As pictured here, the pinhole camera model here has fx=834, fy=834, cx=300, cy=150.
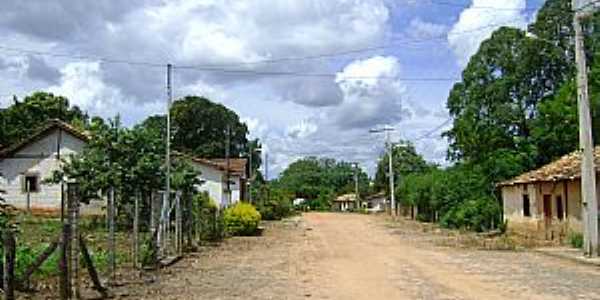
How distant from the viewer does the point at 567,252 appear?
2766cm

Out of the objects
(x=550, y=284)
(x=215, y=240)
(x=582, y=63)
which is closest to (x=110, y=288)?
(x=550, y=284)

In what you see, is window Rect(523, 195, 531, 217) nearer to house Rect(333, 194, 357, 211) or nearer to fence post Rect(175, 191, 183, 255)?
fence post Rect(175, 191, 183, 255)

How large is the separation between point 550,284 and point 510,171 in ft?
96.9

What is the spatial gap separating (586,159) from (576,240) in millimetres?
5543

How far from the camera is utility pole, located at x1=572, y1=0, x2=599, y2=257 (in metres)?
25.1

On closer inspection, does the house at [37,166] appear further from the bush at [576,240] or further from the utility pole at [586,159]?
the utility pole at [586,159]

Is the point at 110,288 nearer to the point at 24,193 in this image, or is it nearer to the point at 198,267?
the point at 198,267

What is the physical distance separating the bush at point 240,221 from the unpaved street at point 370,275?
8715 mm

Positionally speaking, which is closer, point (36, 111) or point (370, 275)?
point (370, 275)

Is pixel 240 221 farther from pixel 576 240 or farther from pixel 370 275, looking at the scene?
pixel 370 275

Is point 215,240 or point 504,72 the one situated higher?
point 504,72

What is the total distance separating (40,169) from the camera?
49.4 metres

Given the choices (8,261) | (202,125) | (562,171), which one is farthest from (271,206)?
(8,261)

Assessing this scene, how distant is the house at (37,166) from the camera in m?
49.3
